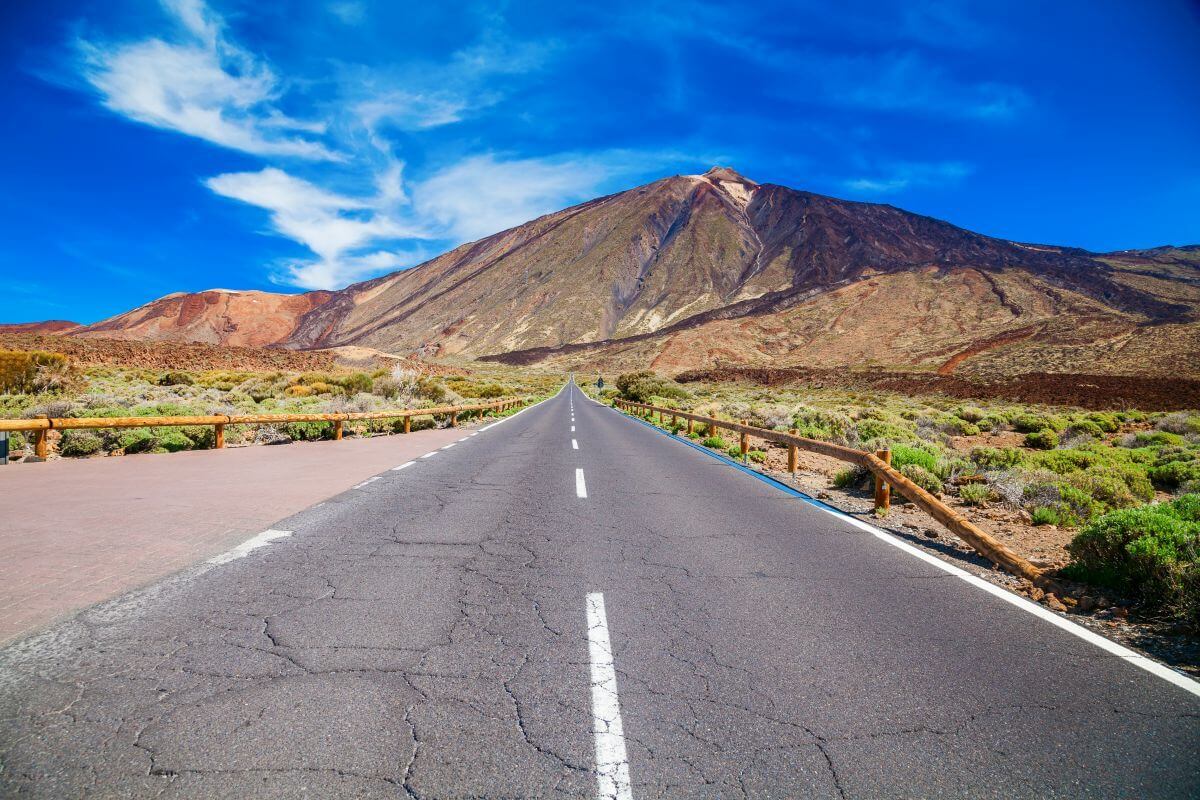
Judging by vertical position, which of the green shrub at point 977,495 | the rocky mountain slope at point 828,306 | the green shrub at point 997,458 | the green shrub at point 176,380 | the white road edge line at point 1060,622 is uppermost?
the rocky mountain slope at point 828,306

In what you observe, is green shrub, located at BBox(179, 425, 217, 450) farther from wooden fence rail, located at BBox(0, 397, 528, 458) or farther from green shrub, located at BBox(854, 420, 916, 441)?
green shrub, located at BBox(854, 420, 916, 441)

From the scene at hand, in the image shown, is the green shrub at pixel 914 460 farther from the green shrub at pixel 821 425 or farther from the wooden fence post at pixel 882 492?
the green shrub at pixel 821 425

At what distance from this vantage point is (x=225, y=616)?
3969 millimetres

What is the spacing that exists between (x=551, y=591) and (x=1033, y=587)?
420 centimetres

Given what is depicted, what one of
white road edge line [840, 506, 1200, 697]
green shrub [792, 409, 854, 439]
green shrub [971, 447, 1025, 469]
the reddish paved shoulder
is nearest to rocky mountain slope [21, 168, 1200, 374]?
green shrub [792, 409, 854, 439]

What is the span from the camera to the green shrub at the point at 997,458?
1243cm

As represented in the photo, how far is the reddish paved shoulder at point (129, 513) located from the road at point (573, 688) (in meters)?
0.47

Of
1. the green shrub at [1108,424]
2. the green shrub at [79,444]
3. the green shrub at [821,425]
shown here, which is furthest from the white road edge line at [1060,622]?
the green shrub at [1108,424]

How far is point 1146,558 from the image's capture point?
4945 mm

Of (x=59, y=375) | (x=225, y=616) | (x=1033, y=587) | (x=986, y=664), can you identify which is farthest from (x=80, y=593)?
(x=59, y=375)

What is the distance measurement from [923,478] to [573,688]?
8749 mm

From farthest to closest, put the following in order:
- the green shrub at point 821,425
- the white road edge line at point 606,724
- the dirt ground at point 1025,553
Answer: the green shrub at point 821,425 < the dirt ground at point 1025,553 < the white road edge line at point 606,724

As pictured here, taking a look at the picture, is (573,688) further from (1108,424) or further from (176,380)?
(176,380)

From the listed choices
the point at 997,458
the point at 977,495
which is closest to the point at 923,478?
the point at 977,495
